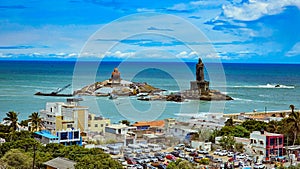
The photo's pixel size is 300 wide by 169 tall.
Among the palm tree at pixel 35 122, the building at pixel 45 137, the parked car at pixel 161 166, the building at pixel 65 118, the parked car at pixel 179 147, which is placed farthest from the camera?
the palm tree at pixel 35 122

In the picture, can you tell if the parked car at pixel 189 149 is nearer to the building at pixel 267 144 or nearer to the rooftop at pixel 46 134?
the building at pixel 267 144

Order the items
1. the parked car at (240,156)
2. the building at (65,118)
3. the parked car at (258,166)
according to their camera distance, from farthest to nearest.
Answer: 1. the building at (65,118)
2. the parked car at (240,156)
3. the parked car at (258,166)

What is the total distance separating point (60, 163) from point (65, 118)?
12.1 ft

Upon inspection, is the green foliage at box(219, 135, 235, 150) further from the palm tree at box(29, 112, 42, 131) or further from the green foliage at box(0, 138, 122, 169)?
the palm tree at box(29, 112, 42, 131)

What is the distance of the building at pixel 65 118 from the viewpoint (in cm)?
1023

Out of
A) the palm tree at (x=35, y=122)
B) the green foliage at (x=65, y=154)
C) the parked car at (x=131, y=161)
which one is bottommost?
the parked car at (x=131, y=161)

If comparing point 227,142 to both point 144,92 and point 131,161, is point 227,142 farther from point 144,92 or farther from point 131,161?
point 144,92

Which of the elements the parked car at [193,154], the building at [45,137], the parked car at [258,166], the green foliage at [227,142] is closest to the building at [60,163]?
the building at [45,137]

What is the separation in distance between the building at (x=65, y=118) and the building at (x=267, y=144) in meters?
3.63

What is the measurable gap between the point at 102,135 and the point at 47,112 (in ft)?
4.61

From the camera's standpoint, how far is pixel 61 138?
9.15 metres

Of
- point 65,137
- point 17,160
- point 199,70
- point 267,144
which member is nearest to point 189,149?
point 267,144

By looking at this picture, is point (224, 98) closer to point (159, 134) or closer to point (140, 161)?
point (159, 134)

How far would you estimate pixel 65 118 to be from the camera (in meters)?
10.3
